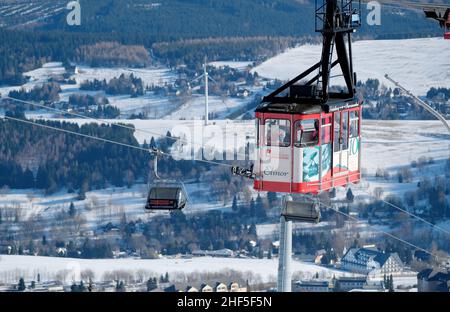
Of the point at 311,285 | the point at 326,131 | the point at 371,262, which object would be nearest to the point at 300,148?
the point at 326,131

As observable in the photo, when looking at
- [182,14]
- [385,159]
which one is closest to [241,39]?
[182,14]

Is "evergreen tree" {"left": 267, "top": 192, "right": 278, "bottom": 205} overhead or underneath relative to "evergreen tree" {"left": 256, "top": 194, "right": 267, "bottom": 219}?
overhead

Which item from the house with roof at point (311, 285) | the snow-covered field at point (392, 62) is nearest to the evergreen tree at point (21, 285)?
the house with roof at point (311, 285)

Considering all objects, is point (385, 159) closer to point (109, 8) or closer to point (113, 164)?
point (113, 164)

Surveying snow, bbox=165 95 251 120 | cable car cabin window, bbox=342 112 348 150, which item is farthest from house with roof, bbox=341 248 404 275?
cable car cabin window, bbox=342 112 348 150

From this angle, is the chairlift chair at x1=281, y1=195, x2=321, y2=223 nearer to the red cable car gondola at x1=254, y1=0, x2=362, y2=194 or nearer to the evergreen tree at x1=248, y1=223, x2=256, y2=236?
the red cable car gondola at x1=254, y1=0, x2=362, y2=194
